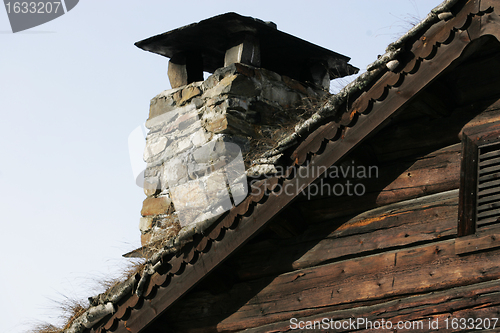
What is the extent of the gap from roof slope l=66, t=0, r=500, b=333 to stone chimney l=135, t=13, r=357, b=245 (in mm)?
771

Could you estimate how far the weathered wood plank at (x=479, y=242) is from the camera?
10.9 ft

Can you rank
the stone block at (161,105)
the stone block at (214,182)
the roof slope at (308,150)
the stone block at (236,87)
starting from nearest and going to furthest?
the roof slope at (308,150), the stone block at (214,182), the stone block at (236,87), the stone block at (161,105)

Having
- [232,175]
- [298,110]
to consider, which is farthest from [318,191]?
[298,110]

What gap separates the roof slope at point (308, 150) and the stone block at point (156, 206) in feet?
4.63

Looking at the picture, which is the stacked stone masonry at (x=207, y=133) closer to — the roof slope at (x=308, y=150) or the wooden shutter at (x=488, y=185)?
the roof slope at (x=308, y=150)

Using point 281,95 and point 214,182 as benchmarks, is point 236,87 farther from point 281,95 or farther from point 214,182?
point 214,182

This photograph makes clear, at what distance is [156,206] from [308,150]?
256cm

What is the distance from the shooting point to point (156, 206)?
5805 millimetres

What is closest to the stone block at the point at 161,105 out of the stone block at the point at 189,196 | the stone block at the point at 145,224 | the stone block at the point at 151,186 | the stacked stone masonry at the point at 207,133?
the stacked stone masonry at the point at 207,133

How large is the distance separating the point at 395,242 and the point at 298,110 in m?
2.48

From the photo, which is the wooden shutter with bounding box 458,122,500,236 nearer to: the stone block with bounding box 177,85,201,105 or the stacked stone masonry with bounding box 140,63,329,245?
the stacked stone masonry with bounding box 140,63,329,245

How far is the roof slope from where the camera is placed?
335cm

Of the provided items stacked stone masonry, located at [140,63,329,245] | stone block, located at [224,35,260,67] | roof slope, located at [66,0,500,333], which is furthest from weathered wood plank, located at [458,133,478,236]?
stone block, located at [224,35,260,67]

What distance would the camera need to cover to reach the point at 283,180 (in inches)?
150
